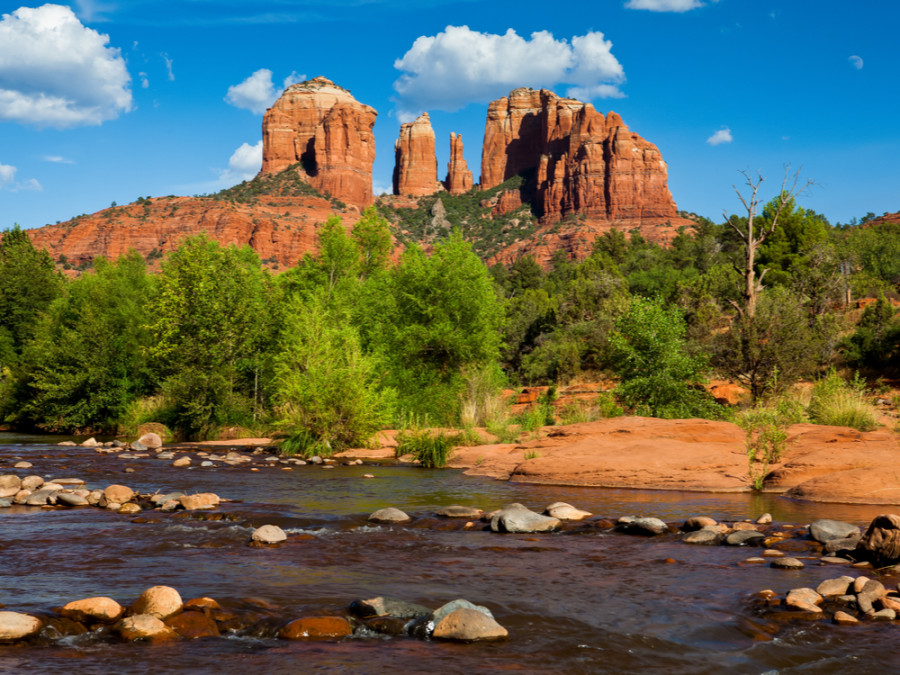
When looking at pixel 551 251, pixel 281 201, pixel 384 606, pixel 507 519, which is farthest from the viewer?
pixel 281 201

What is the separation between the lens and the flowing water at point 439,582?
5.11 metres

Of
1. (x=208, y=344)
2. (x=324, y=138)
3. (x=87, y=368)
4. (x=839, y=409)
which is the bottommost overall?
(x=839, y=409)

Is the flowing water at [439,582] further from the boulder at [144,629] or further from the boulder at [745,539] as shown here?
the boulder at [745,539]

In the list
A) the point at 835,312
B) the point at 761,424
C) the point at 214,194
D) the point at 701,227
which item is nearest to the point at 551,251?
the point at 701,227

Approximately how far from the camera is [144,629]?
5512mm

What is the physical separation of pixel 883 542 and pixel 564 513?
14.5 ft

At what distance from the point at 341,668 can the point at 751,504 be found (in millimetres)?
9157

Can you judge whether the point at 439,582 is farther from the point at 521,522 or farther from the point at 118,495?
the point at 118,495

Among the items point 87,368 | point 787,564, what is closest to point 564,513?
point 787,564

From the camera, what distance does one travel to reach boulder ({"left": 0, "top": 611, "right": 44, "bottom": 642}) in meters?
5.29

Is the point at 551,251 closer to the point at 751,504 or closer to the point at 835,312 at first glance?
the point at 835,312

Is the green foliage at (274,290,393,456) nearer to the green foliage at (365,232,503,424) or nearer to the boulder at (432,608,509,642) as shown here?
the green foliage at (365,232,503,424)

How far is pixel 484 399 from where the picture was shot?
78.9 ft

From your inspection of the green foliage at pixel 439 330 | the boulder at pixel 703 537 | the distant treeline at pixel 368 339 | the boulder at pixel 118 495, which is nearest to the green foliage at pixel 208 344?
the distant treeline at pixel 368 339
